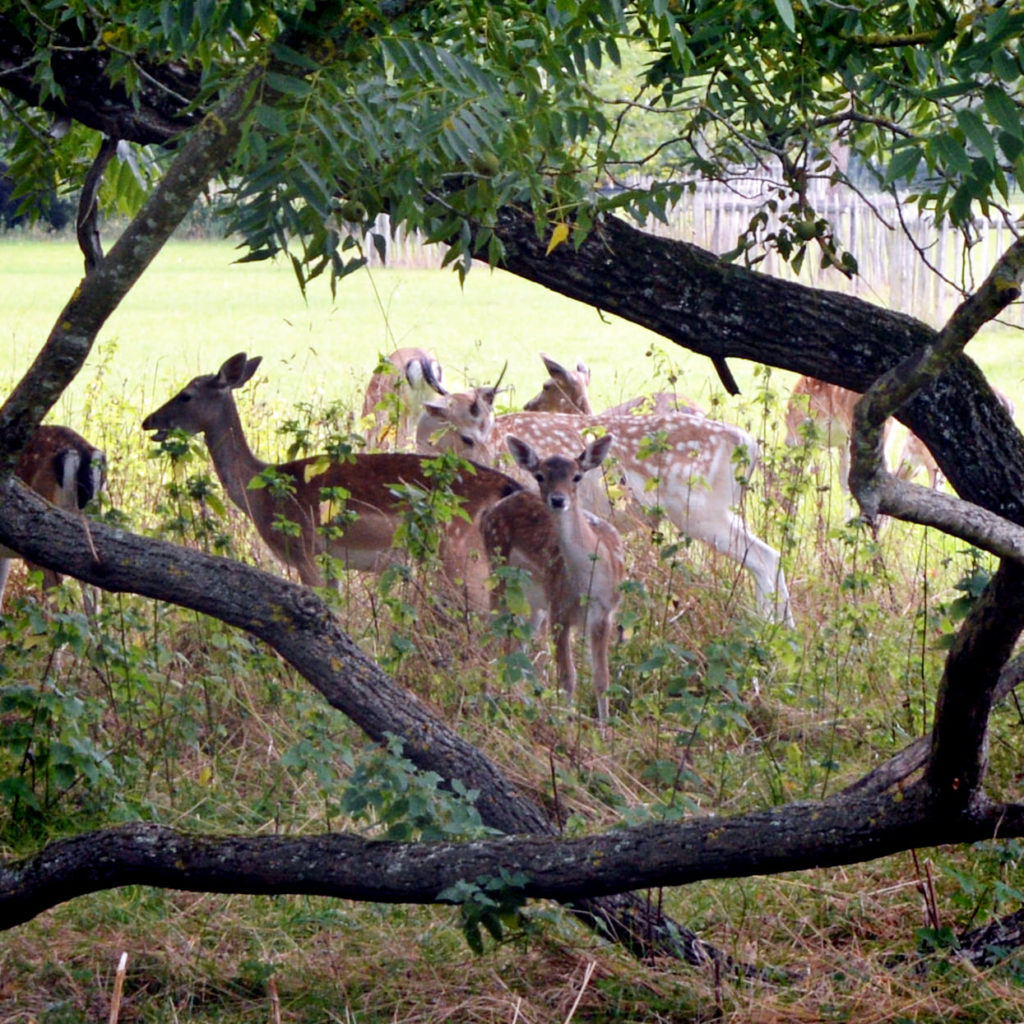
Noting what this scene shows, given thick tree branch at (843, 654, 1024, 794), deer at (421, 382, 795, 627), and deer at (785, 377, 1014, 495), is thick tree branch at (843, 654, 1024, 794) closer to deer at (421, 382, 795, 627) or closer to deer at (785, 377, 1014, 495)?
deer at (421, 382, 795, 627)

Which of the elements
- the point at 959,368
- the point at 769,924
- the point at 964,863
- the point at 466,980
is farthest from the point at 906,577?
the point at 466,980

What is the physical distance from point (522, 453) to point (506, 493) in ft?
1.42

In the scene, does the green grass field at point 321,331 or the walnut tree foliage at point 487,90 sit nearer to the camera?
the walnut tree foliage at point 487,90

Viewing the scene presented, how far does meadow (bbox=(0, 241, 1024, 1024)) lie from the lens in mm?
3059

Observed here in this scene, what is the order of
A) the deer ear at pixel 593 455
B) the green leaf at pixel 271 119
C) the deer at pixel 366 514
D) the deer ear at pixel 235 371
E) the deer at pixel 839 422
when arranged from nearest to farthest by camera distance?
the green leaf at pixel 271 119 → the deer ear at pixel 593 455 → the deer at pixel 366 514 → the deer ear at pixel 235 371 → the deer at pixel 839 422

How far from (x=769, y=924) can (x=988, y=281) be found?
1799mm

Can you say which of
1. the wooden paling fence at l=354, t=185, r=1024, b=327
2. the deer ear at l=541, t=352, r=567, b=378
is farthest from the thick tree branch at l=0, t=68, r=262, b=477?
the wooden paling fence at l=354, t=185, r=1024, b=327

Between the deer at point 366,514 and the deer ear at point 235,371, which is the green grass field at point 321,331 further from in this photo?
the deer at point 366,514

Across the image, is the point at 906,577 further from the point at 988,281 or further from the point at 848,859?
the point at 988,281

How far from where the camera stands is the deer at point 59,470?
6758 millimetres

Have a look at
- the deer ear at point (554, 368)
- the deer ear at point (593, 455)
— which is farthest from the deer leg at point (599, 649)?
the deer ear at point (554, 368)

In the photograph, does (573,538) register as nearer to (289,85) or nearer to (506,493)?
(506,493)

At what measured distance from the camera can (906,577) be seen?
6723mm

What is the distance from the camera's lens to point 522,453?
21.5ft
